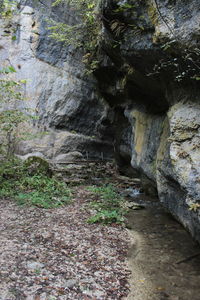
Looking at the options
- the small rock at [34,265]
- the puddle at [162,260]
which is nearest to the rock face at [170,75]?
the puddle at [162,260]

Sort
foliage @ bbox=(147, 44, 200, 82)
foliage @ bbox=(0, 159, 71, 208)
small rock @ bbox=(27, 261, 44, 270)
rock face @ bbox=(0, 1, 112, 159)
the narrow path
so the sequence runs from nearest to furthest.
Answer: the narrow path, small rock @ bbox=(27, 261, 44, 270), foliage @ bbox=(147, 44, 200, 82), foliage @ bbox=(0, 159, 71, 208), rock face @ bbox=(0, 1, 112, 159)

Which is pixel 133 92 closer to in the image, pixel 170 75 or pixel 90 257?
pixel 170 75

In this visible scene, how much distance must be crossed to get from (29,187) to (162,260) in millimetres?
6641

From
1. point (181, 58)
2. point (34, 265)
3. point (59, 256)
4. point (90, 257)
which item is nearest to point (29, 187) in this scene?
point (59, 256)

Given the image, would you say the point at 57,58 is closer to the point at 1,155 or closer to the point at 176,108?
the point at 1,155

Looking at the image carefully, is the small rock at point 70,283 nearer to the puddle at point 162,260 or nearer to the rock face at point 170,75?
the puddle at point 162,260

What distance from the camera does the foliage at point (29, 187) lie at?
29.9ft

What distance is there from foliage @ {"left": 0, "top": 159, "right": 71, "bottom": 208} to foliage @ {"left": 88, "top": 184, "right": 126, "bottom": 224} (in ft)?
4.48

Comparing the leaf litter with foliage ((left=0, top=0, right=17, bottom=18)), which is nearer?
the leaf litter

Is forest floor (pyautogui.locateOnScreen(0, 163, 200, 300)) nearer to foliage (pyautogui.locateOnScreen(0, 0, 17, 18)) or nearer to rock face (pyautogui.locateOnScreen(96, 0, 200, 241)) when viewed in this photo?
rock face (pyautogui.locateOnScreen(96, 0, 200, 241))

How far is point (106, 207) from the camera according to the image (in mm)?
9062

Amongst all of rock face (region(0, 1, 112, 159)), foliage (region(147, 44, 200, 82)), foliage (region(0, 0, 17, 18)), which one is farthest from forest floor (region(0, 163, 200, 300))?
rock face (region(0, 1, 112, 159))

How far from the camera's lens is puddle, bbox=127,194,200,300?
4609 millimetres

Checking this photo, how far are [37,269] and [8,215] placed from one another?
3.21 m
